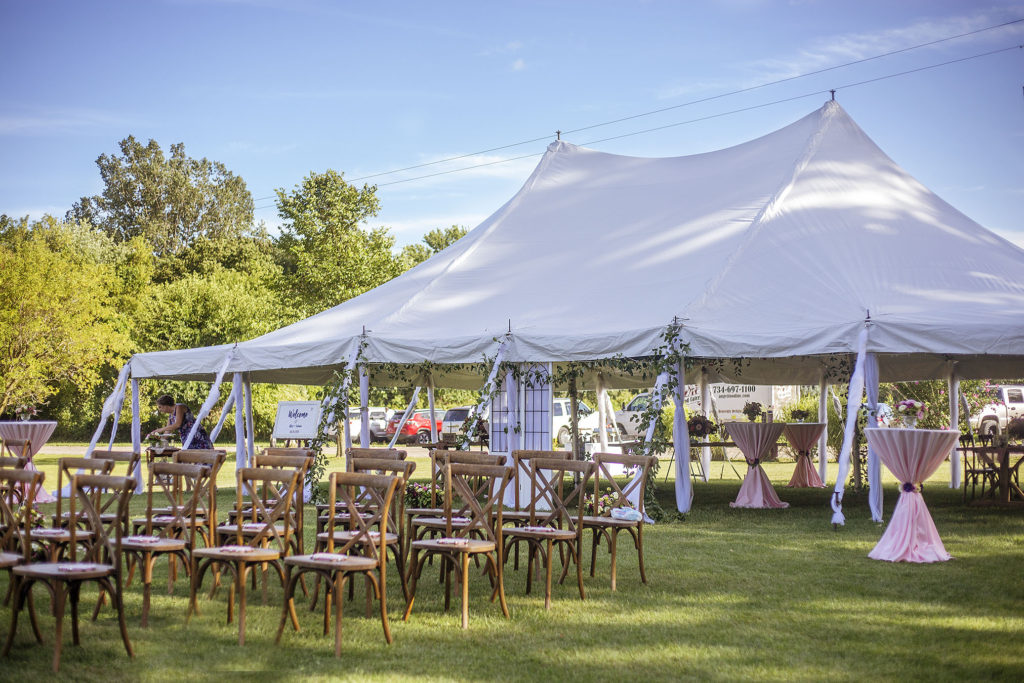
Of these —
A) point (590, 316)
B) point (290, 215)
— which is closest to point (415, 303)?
point (590, 316)

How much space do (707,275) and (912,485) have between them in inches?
177

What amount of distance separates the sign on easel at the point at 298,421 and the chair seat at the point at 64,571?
31.5 feet

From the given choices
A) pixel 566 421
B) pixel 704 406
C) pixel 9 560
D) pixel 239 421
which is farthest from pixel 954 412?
pixel 9 560

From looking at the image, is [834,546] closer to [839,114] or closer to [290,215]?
[839,114]

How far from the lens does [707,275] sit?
39.9 feet

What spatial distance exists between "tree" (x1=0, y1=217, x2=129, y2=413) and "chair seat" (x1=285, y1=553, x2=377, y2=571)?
61.9ft

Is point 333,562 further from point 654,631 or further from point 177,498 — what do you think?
point 177,498

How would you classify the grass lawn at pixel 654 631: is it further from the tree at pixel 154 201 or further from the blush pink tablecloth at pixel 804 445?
the tree at pixel 154 201

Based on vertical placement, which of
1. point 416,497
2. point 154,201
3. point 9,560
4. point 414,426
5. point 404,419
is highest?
point 154,201

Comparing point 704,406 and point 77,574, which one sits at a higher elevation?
point 704,406

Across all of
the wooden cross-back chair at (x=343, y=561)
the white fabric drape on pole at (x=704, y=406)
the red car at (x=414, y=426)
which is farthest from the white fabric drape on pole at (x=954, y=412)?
the red car at (x=414, y=426)

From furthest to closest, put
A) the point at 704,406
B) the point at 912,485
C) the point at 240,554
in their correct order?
the point at 704,406, the point at 912,485, the point at 240,554

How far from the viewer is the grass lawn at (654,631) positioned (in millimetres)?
5133

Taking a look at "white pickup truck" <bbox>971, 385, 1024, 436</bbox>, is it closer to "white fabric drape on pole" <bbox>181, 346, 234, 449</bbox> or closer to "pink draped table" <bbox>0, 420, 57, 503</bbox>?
"white fabric drape on pole" <bbox>181, 346, 234, 449</bbox>
